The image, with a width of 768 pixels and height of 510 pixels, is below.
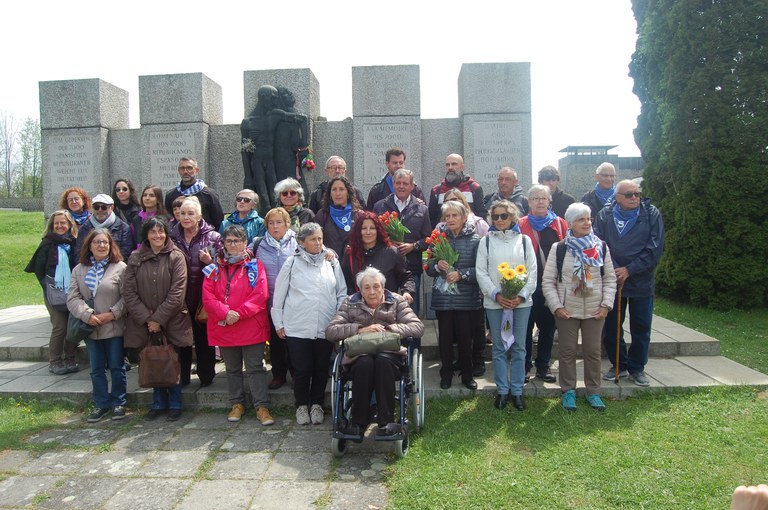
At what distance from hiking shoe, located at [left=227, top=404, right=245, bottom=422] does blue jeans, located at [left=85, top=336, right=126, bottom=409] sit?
3.16 feet

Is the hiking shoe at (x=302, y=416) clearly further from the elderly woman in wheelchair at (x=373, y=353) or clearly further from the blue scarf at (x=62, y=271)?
the blue scarf at (x=62, y=271)

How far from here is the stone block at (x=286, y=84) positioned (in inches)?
287

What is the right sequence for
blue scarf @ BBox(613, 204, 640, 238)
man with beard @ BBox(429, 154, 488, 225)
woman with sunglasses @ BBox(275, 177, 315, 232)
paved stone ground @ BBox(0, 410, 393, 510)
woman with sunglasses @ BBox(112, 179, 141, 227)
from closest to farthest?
paved stone ground @ BBox(0, 410, 393, 510) < blue scarf @ BBox(613, 204, 640, 238) < woman with sunglasses @ BBox(275, 177, 315, 232) < man with beard @ BBox(429, 154, 488, 225) < woman with sunglasses @ BBox(112, 179, 141, 227)

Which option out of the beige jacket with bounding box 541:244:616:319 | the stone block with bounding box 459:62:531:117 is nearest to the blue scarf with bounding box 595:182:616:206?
the beige jacket with bounding box 541:244:616:319

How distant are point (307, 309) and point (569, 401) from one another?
86.5 inches

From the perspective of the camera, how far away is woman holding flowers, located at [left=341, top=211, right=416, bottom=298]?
441 centimetres

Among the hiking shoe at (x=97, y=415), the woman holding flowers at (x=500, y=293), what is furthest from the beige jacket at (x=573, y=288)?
the hiking shoe at (x=97, y=415)

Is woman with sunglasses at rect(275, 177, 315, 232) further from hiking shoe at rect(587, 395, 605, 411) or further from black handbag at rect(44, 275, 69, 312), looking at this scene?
hiking shoe at rect(587, 395, 605, 411)

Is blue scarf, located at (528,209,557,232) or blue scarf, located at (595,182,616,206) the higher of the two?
blue scarf, located at (595,182,616,206)

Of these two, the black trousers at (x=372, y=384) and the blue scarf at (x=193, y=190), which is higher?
the blue scarf at (x=193, y=190)

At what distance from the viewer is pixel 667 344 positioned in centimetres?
563

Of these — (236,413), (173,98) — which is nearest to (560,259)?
(236,413)

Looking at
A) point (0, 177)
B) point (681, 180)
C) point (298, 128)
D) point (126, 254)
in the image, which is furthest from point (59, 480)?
point (0, 177)

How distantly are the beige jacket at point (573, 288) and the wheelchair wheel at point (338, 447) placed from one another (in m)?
1.98
